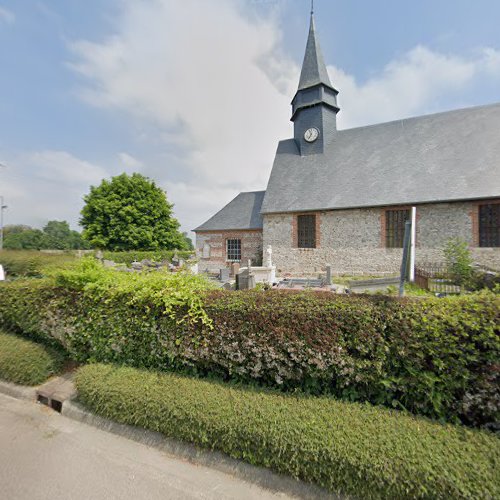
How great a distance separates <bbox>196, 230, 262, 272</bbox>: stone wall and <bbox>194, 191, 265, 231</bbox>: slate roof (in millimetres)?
426

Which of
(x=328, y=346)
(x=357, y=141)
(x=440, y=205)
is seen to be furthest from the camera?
(x=357, y=141)

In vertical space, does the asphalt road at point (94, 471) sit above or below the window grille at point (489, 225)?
below

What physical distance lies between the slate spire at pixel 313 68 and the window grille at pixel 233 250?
12.5 m

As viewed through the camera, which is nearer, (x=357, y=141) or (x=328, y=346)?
(x=328, y=346)

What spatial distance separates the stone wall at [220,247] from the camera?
1706cm

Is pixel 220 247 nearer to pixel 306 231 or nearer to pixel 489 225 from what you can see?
pixel 306 231

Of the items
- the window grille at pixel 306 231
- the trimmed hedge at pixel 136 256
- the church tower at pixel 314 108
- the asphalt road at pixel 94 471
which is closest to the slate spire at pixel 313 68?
the church tower at pixel 314 108

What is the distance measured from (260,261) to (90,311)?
13.7 meters

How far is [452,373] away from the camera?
230 cm

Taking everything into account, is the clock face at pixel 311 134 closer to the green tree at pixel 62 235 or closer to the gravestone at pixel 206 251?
the gravestone at pixel 206 251

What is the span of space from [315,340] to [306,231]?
43.2 ft

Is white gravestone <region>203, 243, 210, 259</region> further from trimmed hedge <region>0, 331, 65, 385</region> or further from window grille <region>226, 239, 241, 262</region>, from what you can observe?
trimmed hedge <region>0, 331, 65, 385</region>

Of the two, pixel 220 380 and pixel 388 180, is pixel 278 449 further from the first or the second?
pixel 388 180

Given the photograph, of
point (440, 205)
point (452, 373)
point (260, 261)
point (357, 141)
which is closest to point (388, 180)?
point (440, 205)
